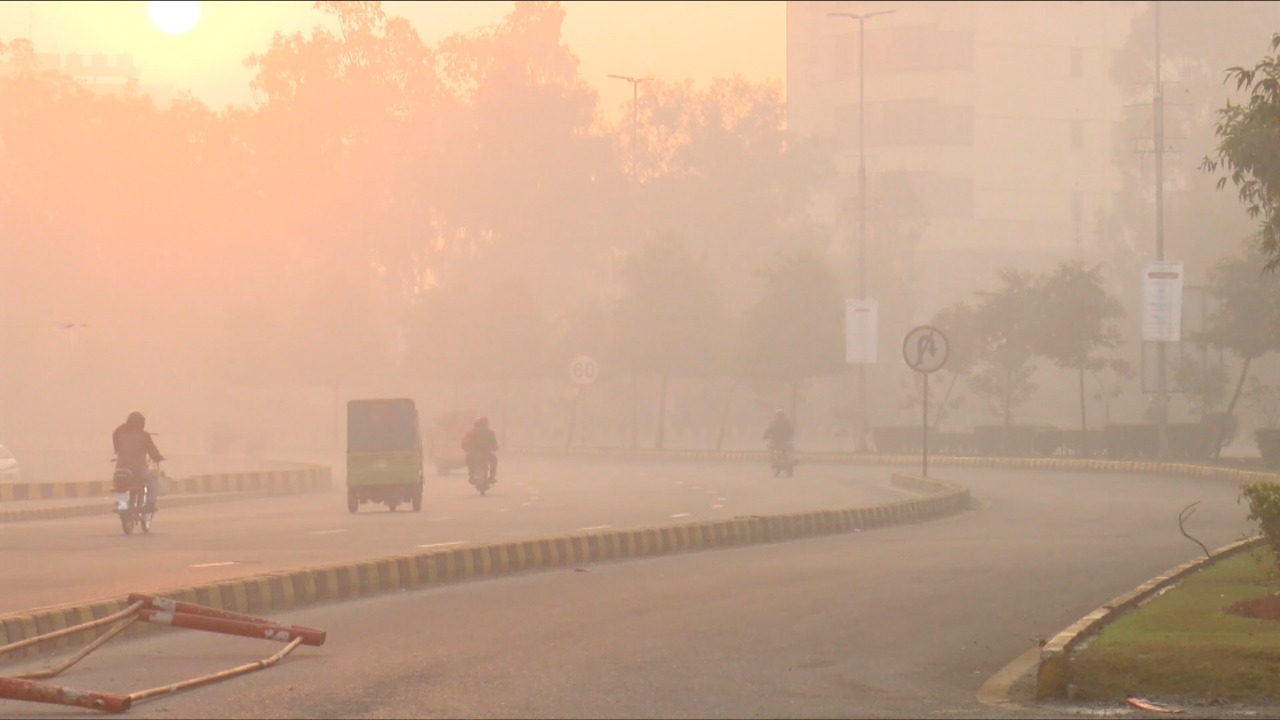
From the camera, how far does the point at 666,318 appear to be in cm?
7619

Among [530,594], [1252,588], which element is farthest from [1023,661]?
[530,594]

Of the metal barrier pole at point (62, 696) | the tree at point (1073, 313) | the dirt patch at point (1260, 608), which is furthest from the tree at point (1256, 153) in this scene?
the tree at point (1073, 313)

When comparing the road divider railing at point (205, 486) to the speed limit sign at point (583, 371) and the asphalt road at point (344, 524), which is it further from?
the speed limit sign at point (583, 371)

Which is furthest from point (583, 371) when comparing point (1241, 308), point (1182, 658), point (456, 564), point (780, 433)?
point (1182, 658)

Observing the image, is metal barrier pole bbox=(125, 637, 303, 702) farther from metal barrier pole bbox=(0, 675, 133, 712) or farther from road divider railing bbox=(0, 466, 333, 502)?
road divider railing bbox=(0, 466, 333, 502)

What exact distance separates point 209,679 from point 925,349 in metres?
25.9

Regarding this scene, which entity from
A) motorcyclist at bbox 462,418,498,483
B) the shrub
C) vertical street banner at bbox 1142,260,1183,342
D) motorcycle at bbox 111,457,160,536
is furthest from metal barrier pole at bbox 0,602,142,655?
vertical street banner at bbox 1142,260,1183,342

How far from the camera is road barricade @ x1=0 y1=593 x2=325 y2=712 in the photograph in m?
10.3

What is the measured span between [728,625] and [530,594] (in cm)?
349

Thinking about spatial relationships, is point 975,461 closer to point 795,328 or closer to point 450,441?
point 450,441

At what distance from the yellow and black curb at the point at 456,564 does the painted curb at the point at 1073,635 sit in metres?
6.80

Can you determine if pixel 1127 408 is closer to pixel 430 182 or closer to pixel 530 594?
pixel 430 182

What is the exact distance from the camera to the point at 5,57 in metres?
97.1

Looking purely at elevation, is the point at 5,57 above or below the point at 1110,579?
above
